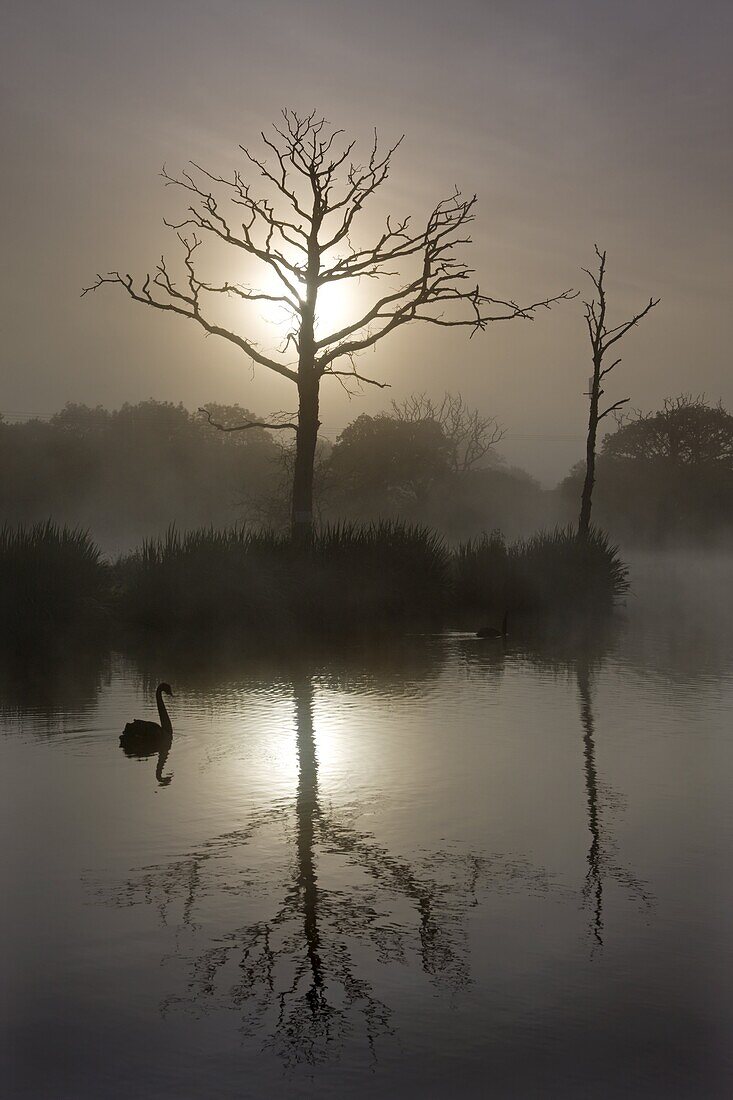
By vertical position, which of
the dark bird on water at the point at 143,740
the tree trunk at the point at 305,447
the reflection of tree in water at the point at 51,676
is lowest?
the reflection of tree in water at the point at 51,676

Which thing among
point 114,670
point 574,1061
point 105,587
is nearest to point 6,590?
point 105,587

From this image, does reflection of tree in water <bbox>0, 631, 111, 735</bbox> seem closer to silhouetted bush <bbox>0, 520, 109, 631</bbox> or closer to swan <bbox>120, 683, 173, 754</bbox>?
silhouetted bush <bbox>0, 520, 109, 631</bbox>

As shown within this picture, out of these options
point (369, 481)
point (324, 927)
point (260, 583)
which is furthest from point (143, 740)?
point (369, 481)

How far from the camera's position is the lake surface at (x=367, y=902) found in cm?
455

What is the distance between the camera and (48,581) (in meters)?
21.4

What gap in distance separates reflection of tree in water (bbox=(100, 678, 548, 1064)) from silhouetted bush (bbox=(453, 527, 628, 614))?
68.2ft

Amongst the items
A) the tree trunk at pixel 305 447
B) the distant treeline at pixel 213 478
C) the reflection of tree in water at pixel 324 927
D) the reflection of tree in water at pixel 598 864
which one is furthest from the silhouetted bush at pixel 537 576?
the distant treeline at pixel 213 478

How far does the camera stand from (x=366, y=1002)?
5012 mm

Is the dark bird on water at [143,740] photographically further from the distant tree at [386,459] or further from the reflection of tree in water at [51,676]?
the distant tree at [386,459]

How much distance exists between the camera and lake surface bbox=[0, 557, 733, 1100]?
455 centimetres

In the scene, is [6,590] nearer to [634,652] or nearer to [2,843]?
[634,652]

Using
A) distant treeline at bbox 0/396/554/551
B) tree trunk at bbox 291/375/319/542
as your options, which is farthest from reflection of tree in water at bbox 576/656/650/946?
distant treeline at bbox 0/396/554/551

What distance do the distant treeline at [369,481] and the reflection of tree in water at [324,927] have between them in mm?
56556

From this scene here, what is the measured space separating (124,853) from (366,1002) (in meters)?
2.63
